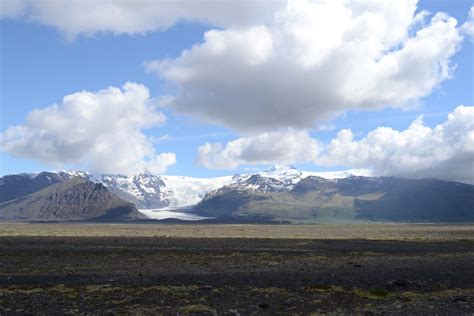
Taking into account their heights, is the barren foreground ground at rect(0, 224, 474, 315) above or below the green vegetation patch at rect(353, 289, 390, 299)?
below

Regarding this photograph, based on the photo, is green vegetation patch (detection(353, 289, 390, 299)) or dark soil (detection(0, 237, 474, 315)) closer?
dark soil (detection(0, 237, 474, 315))

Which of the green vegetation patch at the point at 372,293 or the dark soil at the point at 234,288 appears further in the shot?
the green vegetation patch at the point at 372,293

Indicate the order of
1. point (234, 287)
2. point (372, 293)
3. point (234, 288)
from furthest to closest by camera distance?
1. point (234, 287)
2. point (234, 288)
3. point (372, 293)

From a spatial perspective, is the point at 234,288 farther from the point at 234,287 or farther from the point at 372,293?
the point at 372,293

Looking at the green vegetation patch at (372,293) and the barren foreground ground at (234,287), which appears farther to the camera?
the green vegetation patch at (372,293)

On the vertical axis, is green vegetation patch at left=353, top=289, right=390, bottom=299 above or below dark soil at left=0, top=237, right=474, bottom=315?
above

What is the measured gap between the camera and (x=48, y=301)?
20.7 m

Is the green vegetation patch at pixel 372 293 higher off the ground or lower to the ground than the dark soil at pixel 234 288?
higher

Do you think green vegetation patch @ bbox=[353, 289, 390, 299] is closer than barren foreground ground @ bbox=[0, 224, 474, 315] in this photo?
No

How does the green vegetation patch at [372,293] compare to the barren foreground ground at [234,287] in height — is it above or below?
above

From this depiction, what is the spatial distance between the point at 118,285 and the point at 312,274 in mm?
12423

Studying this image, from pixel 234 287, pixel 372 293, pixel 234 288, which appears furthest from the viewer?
pixel 234 287

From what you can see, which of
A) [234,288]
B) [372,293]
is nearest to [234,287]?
[234,288]

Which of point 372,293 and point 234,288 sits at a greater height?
point 372,293
